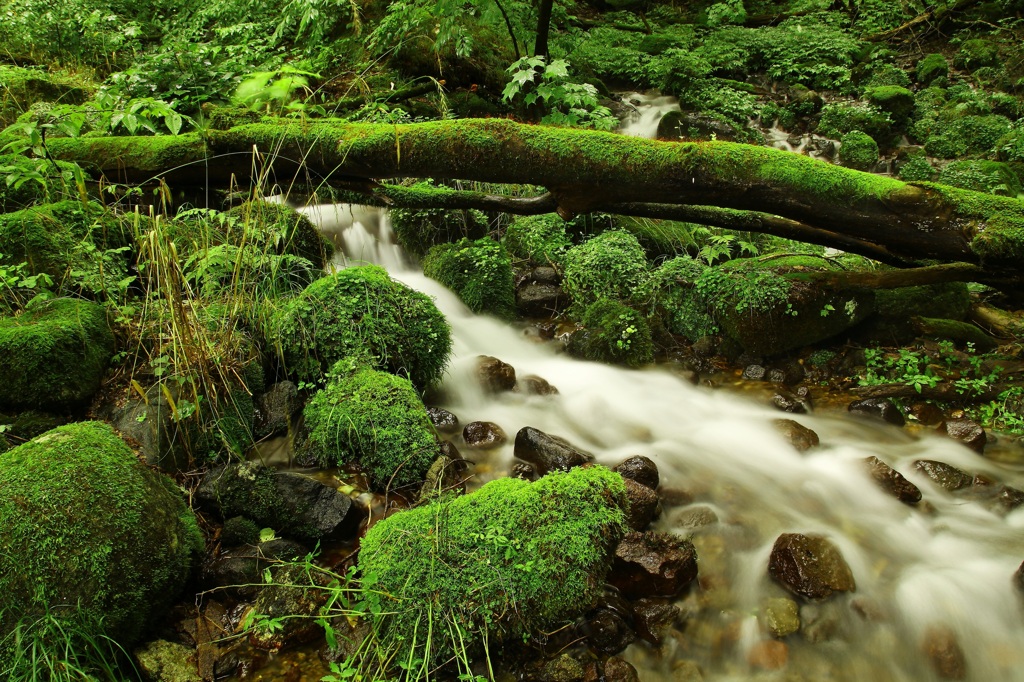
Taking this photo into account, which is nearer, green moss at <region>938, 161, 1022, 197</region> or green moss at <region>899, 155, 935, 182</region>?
green moss at <region>938, 161, 1022, 197</region>

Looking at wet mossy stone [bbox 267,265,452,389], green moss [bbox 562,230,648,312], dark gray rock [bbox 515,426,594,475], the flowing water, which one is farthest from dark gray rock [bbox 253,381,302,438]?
green moss [bbox 562,230,648,312]

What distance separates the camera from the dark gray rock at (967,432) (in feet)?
15.1

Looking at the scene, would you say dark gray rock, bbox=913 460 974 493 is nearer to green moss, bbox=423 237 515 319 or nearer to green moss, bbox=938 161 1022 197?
green moss, bbox=423 237 515 319

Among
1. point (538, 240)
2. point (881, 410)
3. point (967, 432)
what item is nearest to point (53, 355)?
point (538, 240)

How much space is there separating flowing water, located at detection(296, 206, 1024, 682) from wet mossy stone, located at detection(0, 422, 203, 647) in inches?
80.1

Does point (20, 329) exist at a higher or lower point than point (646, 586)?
higher

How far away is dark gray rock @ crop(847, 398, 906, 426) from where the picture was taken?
5.05m

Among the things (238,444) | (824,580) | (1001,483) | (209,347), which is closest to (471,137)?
(209,347)

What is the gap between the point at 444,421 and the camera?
4.59 metres

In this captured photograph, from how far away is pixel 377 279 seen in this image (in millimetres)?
4656

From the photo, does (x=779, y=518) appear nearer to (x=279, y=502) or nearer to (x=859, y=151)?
(x=279, y=502)

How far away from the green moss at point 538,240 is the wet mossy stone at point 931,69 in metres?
10.5

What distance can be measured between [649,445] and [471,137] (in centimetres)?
284

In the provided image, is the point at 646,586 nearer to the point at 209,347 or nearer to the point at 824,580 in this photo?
the point at 824,580
